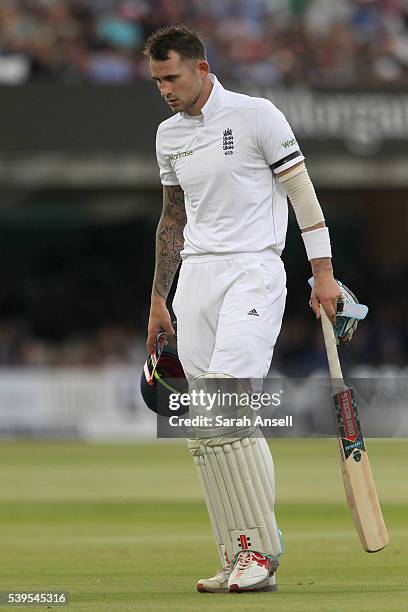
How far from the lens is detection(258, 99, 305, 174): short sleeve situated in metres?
5.27

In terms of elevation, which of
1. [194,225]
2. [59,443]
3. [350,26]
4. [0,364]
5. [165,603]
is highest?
[350,26]

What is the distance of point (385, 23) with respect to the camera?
1852cm

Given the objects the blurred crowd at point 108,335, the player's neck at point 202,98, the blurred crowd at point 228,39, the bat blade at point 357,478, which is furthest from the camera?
the blurred crowd at point 108,335

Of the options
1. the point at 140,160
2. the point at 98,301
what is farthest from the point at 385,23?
the point at 98,301

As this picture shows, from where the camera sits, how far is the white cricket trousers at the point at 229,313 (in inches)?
203

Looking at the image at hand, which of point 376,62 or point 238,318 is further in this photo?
point 376,62

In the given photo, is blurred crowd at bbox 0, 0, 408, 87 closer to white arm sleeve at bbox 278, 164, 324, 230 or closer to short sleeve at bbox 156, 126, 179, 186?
short sleeve at bbox 156, 126, 179, 186

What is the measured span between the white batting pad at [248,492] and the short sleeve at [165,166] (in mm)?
1029

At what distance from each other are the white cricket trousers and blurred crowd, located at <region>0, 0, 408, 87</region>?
11.3 metres

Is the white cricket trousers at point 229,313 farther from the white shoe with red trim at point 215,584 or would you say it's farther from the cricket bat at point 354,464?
the white shoe with red trim at point 215,584

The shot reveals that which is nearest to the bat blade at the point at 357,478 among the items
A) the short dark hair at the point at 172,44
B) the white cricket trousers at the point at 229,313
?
the white cricket trousers at the point at 229,313

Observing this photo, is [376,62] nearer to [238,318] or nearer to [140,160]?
[140,160]

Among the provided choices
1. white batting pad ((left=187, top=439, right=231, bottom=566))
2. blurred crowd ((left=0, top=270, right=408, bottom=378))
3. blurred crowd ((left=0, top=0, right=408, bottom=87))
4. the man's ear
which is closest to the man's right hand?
white batting pad ((left=187, top=439, right=231, bottom=566))

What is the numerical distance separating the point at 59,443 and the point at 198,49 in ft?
37.1
